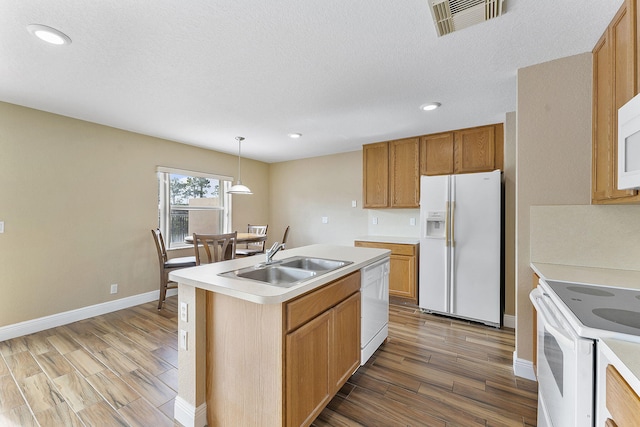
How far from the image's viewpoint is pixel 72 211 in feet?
9.90

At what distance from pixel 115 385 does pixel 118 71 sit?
2400 millimetres

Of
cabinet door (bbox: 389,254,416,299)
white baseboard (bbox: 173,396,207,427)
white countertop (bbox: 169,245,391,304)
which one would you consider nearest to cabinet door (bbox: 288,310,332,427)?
white countertop (bbox: 169,245,391,304)

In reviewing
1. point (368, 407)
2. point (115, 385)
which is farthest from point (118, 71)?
point (368, 407)

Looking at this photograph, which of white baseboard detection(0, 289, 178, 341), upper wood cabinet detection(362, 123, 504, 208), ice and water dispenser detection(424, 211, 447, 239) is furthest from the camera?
upper wood cabinet detection(362, 123, 504, 208)

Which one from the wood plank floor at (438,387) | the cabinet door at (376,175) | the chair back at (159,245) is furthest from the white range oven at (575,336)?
the chair back at (159,245)

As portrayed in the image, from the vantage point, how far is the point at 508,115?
2.84 meters

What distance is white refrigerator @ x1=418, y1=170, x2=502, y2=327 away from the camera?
9.21ft

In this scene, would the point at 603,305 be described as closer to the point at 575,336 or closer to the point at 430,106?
the point at 575,336

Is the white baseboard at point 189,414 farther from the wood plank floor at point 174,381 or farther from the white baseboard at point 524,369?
the white baseboard at point 524,369

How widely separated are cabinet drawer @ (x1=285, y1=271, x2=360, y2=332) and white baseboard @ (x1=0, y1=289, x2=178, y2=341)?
128 inches

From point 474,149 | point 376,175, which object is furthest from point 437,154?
point 376,175

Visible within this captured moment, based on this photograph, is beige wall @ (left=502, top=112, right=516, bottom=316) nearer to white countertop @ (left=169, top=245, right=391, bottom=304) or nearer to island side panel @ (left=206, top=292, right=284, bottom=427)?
white countertop @ (left=169, top=245, right=391, bottom=304)

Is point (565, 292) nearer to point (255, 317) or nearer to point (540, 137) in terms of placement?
point (540, 137)

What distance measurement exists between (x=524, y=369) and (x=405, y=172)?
102 inches
